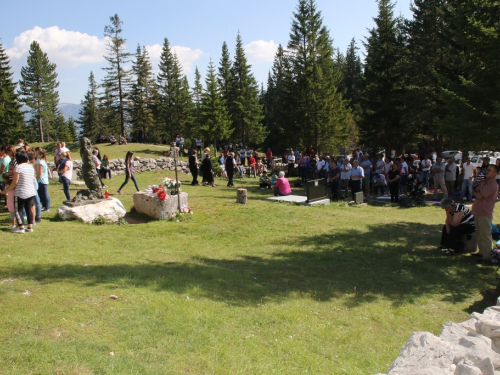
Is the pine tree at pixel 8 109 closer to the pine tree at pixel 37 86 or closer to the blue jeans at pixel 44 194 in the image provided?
the pine tree at pixel 37 86

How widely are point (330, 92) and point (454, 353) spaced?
116 ft

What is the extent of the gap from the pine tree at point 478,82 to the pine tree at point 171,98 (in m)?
40.9

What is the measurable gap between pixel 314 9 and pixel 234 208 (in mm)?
29839

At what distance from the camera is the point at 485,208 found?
7.52 metres

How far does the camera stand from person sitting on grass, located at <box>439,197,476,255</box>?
26.9 feet

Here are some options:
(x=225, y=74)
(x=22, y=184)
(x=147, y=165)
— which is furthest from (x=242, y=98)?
(x=22, y=184)

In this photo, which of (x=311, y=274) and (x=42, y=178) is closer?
(x=311, y=274)

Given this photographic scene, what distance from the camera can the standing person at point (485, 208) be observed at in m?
7.41

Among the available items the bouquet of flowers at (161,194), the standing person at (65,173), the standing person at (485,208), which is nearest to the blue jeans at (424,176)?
the standing person at (485,208)

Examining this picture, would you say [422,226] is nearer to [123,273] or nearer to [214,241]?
[214,241]

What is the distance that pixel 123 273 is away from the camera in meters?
6.15

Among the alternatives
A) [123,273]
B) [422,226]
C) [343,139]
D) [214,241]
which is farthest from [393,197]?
[343,139]

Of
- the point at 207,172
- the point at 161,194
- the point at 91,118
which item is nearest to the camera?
the point at 161,194

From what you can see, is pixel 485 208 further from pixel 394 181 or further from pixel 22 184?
pixel 22 184
